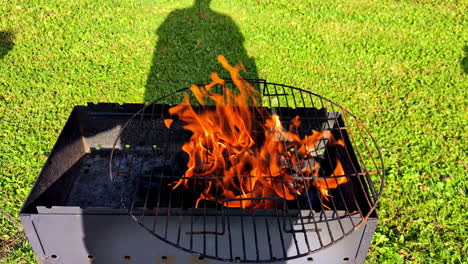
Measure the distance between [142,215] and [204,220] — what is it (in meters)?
0.42

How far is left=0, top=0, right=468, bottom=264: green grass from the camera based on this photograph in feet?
12.6

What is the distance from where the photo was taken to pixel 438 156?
4500mm

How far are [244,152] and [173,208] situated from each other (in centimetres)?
79

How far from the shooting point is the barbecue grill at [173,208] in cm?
238

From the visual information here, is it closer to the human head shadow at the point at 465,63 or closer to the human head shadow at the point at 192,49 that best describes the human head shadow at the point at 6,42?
the human head shadow at the point at 192,49

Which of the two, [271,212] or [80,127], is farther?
[80,127]

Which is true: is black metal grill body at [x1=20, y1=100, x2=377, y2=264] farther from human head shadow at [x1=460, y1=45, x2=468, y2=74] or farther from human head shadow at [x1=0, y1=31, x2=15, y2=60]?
human head shadow at [x1=460, y1=45, x2=468, y2=74]

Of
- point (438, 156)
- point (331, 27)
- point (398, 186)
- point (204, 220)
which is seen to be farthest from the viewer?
point (331, 27)

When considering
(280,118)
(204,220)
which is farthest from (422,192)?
(204,220)

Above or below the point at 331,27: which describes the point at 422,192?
below

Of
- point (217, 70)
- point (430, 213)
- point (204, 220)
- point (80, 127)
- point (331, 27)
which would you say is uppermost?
point (331, 27)

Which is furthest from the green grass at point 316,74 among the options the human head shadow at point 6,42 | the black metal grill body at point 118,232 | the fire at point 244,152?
the fire at point 244,152

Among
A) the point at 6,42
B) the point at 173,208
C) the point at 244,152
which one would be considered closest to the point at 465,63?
the point at 244,152

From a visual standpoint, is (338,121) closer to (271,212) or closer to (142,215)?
(271,212)
